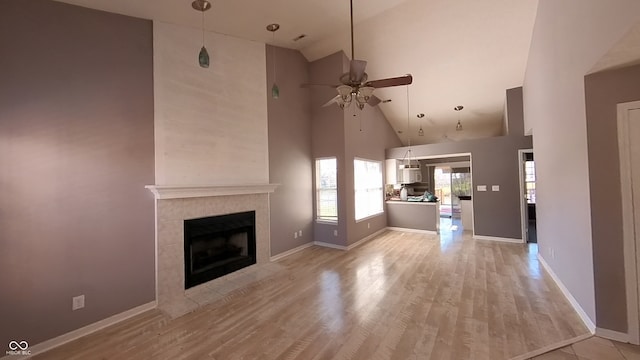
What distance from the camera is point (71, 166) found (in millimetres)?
2516

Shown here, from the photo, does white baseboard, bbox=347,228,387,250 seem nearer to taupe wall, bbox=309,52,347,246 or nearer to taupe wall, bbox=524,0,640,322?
taupe wall, bbox=309,52,347,246

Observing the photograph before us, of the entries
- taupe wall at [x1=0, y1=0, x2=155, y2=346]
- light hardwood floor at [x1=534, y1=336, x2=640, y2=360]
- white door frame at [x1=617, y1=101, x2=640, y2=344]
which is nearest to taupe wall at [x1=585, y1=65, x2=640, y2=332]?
white door frame at [x1=617, y1=101, x2=640, y2=344]

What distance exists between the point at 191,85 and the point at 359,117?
3.77 metres

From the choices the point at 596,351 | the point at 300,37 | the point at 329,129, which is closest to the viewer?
the point at 596,351

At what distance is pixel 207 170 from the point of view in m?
3.67

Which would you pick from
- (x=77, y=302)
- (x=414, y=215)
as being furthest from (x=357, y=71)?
(x=414, y=215)

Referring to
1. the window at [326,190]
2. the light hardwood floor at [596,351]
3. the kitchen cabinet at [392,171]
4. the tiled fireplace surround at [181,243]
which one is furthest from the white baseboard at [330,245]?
the light hardwood floor at [596,351]

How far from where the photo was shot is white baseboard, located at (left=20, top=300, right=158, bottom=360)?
231 cm

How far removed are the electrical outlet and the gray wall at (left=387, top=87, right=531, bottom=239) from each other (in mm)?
Result: 7176

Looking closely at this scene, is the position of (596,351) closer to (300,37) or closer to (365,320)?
(365,320)

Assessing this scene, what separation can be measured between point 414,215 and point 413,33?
14.6 feet

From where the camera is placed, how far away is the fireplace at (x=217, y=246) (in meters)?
3.52

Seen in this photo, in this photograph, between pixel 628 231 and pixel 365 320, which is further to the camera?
pixel 365 320

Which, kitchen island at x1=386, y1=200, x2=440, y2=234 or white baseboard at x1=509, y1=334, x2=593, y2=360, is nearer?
white baseboard at x1=509, y1=334, x2=593, y2=360
